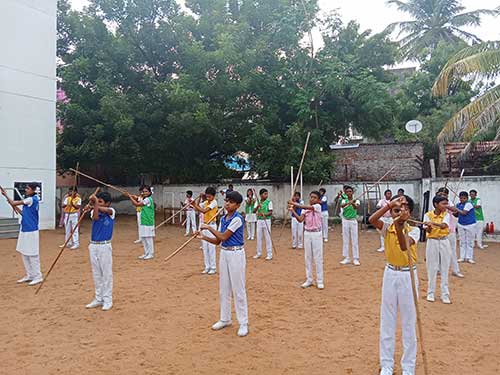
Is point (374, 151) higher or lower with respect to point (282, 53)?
lower

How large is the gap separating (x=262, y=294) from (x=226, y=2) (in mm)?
16084

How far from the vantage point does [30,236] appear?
26.0ft

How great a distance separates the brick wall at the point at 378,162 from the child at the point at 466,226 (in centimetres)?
795

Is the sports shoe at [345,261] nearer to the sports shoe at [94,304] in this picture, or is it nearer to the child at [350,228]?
the child at [350,228]

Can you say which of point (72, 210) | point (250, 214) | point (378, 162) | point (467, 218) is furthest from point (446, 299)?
point (378, 162)

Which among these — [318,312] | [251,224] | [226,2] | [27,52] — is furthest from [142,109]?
[318,312]

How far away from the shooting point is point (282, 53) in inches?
755

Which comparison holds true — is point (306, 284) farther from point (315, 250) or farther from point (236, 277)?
point (236, 277)

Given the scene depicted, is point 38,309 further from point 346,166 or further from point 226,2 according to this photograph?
point 226,2

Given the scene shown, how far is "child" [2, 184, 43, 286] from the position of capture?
25.9 ft

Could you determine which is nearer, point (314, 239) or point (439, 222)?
point (439, 222)

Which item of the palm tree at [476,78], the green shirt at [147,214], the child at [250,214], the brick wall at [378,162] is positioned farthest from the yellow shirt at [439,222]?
the brick wall at [378,162]

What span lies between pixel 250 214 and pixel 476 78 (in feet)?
26.1

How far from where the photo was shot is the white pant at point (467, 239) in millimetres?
10211
